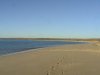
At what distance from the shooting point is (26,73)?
11180 millimetres

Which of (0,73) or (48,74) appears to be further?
(0,73)

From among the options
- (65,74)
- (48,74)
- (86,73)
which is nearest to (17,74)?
(48,74)

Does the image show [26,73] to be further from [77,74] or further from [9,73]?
[77,74]

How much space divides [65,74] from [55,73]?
0.50 meters

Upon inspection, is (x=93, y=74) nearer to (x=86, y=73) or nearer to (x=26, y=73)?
(x=86, y=73)

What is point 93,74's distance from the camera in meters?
10.6

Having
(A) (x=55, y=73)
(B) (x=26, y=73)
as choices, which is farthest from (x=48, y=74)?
(B) (x=26, y=73)

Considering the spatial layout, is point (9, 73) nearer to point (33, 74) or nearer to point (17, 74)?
point (17, 74)

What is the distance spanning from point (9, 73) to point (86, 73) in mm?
4006

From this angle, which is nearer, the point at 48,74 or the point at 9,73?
the point at 48,74

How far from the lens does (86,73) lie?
10.9 m

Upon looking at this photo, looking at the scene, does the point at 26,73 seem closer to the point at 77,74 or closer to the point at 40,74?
the point at 40,74

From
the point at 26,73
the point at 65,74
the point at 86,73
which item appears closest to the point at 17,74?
the point at 26,73

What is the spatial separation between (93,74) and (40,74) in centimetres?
265
